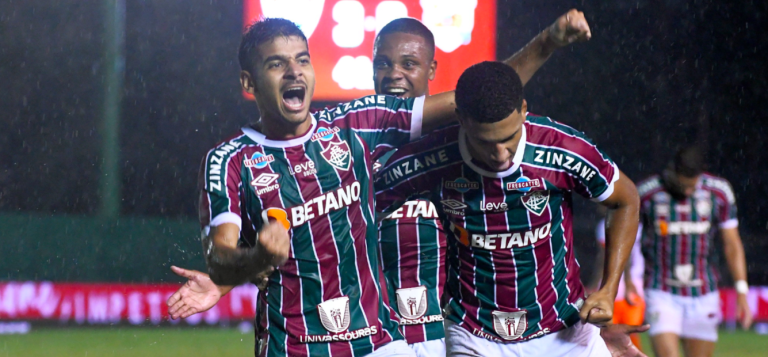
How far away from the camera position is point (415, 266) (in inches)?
177

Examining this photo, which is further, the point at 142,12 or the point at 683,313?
the point at 142,12

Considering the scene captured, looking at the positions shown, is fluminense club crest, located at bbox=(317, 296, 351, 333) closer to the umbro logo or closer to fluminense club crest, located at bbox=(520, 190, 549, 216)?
the umbro logo

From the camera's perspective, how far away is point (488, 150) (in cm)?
360

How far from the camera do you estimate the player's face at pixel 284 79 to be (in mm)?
3580

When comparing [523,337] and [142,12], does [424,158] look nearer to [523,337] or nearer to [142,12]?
[523,337]

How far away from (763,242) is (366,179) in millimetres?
9085

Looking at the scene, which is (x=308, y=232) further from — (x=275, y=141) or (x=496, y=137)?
(x=496, y=137)

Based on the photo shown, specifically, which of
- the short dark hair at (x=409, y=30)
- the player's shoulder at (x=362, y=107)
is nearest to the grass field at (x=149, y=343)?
the short dark hair at (x=409, y=30)

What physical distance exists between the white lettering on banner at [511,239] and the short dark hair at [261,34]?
1058 millimetres

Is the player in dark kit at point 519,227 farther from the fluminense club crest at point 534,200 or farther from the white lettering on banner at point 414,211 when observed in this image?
the white lettering on banner at point 414,211

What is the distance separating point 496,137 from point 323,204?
0.68 metres

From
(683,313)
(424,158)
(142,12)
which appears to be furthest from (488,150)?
(142,12)

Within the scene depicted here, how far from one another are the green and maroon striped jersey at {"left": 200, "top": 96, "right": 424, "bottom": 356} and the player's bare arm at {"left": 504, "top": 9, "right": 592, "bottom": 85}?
79 centimetres

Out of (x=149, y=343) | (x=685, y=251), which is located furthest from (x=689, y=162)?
(x=149, y=343)
